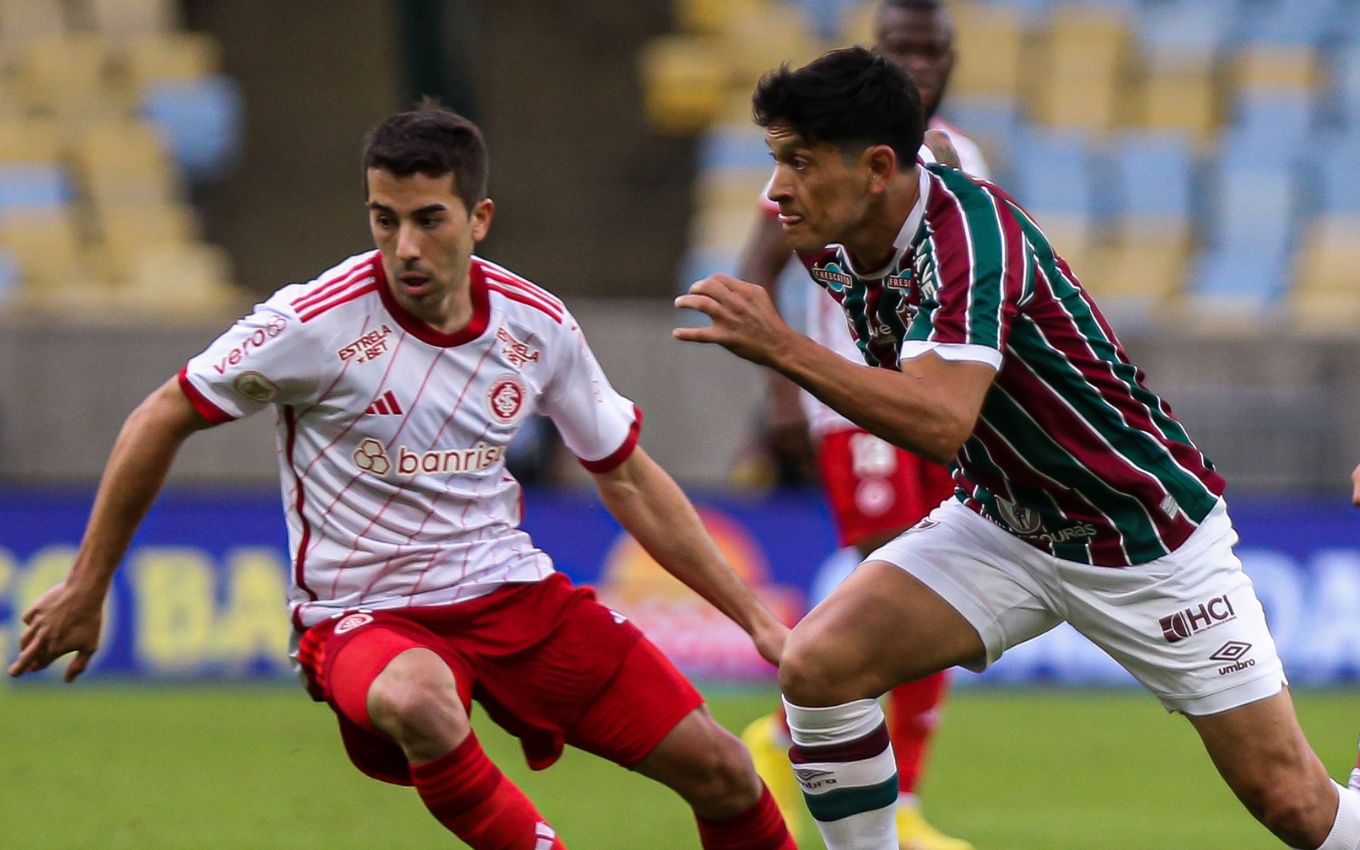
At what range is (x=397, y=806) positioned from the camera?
23.9 ft

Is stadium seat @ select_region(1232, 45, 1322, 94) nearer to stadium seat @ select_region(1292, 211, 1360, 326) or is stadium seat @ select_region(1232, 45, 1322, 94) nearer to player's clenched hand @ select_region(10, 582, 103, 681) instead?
stadium seat @ select_region(1292, 211, 1360, 326)

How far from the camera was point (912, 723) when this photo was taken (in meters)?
6.20

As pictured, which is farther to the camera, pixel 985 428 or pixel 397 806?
pixel 397 806

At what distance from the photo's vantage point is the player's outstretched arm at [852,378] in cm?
396

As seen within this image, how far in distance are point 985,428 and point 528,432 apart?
7.67m

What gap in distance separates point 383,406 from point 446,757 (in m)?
0.84

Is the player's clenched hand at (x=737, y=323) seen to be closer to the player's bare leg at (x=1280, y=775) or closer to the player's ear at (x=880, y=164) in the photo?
the player's ear at (x=880, y=164)

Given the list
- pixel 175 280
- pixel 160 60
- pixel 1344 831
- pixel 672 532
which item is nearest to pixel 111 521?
pixel 672 532

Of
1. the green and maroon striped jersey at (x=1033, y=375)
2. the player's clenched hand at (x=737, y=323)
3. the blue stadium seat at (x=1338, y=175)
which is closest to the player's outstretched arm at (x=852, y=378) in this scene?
the player's clenched hand at (x=737, y=323)

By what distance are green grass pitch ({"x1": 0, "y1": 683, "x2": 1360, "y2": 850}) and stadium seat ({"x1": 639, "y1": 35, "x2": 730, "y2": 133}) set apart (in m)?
6.21

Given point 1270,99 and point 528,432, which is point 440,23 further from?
point 1270,99

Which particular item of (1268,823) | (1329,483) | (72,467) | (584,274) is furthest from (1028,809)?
(584,274)

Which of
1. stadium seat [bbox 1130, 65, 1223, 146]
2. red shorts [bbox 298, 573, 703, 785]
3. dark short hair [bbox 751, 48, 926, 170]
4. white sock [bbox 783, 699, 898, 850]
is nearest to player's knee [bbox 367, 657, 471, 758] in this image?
red shorts [bbox 298, 573, 703, 785]

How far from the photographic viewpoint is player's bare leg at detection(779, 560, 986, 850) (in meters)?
4.63
